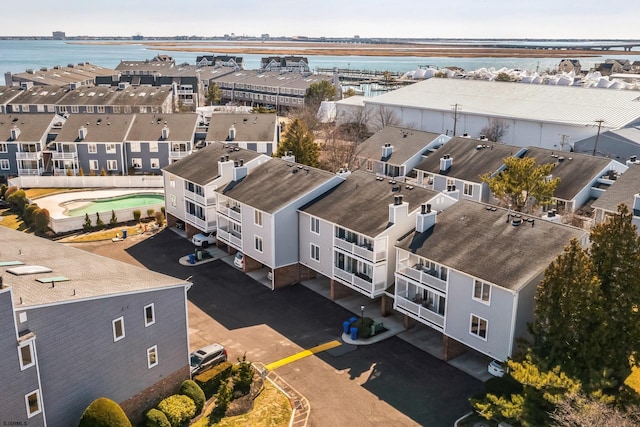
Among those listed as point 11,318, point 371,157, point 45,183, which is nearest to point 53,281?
point 11,318

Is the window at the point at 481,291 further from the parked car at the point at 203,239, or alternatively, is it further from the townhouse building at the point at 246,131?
the townhouse building at the point at 246,131

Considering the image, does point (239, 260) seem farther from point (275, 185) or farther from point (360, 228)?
point (360, 228)

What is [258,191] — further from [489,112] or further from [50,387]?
[489,112]

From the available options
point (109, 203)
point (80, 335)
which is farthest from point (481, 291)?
point (109, 203)

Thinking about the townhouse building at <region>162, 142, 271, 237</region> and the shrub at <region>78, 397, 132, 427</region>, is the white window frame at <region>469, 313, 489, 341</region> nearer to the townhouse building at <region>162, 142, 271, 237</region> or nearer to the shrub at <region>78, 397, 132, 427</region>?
the shrub at <region>78, 397, 132, 427</region>

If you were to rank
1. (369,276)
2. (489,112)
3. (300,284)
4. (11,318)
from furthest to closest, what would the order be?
1. (489,112)
2. (300,284)
3. (369,276)
4. (11,318)

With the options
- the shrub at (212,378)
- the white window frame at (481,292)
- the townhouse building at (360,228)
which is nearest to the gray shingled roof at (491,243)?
the white window frame at (481,292)
